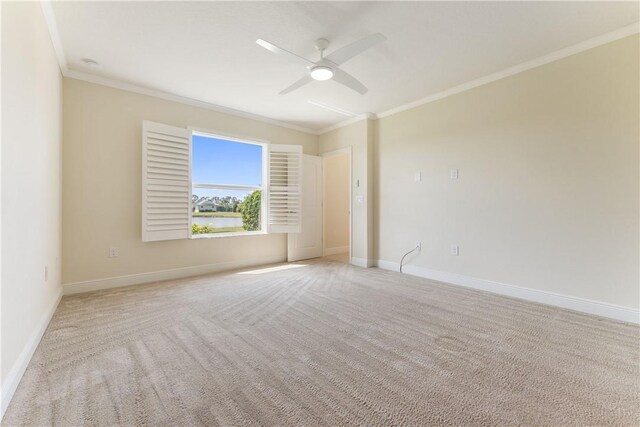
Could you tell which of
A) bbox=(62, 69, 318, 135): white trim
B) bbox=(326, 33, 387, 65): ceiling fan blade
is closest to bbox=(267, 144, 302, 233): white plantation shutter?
bbox=(62, 69, 318, 135): white trim

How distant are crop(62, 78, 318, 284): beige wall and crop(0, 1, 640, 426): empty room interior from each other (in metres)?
0.02

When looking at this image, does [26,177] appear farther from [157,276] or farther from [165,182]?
[157,276]

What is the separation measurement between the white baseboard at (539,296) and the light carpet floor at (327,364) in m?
0.14

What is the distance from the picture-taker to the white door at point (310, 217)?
17.5 ft

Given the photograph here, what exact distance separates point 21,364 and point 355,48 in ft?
10.2

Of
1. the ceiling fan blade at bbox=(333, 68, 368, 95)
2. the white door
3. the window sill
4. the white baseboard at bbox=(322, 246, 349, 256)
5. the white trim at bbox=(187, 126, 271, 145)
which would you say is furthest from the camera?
the white baseboard at bbox=(322, 246, 349, 256)

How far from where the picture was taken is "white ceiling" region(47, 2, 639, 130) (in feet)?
7.27

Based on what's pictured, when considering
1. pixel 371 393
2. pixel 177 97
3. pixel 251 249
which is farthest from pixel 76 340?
pixel 177 97

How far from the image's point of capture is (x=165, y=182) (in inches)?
148

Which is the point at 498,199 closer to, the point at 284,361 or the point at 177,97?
the point at 284,361

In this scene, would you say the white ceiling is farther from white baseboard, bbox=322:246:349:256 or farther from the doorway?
white baseboard, bbox=322:246:349:256

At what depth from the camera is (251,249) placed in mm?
4797

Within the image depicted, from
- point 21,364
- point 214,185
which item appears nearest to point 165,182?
point 214,185

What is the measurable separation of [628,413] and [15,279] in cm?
338
